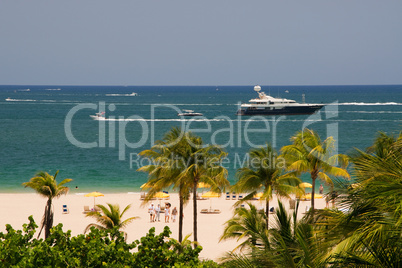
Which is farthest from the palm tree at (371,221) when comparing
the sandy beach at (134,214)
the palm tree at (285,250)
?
the sandy beach at (134,214)

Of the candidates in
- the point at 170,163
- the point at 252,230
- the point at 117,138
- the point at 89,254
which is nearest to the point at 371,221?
the point at 252,230

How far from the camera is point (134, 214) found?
29641 mm

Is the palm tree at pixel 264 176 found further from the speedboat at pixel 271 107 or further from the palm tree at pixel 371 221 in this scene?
the speedboat at pixel 271 107

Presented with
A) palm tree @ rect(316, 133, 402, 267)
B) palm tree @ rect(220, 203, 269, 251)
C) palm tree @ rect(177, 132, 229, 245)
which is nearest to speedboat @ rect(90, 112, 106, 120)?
palm tree @ rect(177, 132, 229, 245)

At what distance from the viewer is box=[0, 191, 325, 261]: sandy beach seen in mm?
24000

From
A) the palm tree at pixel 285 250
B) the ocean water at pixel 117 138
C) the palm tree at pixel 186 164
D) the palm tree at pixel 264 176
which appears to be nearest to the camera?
the palm tree at pixel 285 250

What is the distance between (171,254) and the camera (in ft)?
32.9

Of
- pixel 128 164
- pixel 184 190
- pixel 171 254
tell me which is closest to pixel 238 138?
pixel 128 164

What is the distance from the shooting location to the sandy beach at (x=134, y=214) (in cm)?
2400

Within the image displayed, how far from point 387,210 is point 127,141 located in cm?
7215

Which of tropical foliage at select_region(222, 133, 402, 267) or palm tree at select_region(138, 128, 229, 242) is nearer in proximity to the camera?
tropical foliage at select_region(222, 133, 402, 267)

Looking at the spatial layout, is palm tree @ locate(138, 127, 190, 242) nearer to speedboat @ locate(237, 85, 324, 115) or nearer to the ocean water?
the ocean water

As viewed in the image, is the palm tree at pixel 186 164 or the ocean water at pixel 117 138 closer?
the palm tree at pixel 186 164

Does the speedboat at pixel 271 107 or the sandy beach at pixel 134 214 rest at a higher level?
the speedboat at pixel 271 107
